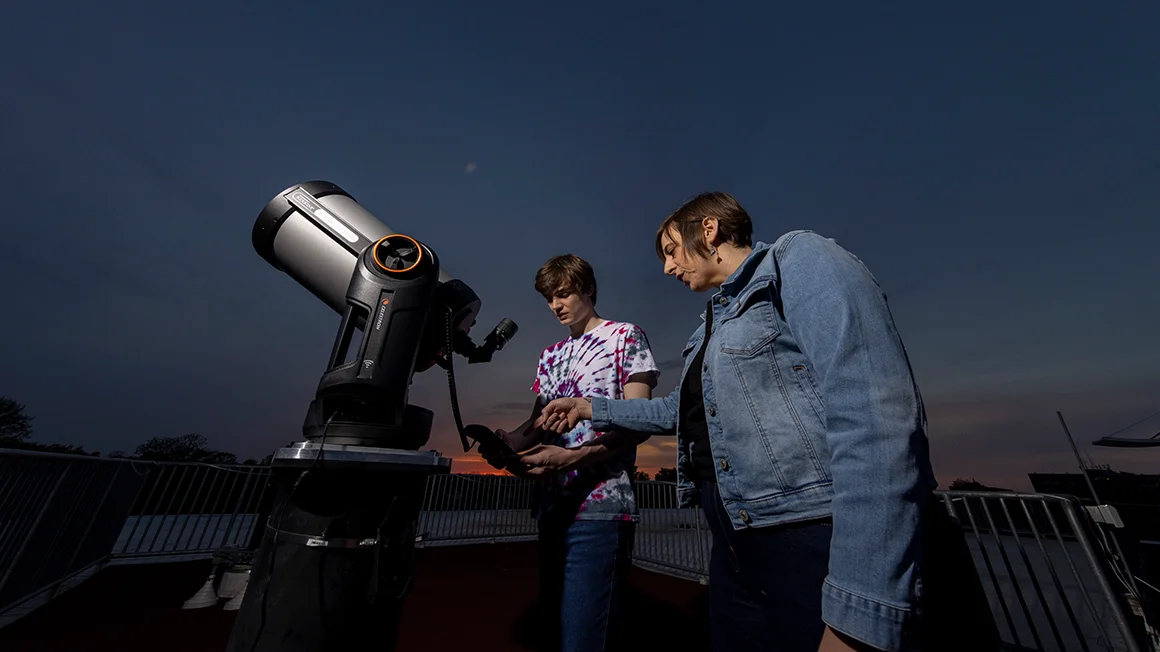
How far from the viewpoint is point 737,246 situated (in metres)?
1.63

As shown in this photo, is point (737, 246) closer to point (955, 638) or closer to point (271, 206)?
point (955, 638)

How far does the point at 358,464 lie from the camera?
1126 millimetres

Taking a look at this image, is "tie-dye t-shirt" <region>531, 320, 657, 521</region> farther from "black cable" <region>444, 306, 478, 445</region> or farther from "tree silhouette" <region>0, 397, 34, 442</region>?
"tree silhouette" <region>0, 397, 34, 442</region>

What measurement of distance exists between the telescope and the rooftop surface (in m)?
3.55

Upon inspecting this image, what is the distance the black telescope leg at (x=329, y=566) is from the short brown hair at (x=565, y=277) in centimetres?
139

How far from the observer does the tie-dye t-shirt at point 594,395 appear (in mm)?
1802

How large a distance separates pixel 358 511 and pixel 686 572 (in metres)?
7.69

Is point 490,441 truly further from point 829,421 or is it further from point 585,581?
point 829,421

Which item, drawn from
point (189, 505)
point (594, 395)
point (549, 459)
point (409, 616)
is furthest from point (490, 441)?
point (189, 505)

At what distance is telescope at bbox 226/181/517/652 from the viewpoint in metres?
1.03

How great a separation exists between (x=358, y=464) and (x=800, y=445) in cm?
113

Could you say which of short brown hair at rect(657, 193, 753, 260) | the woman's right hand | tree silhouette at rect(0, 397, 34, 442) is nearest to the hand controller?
the woman's right hand

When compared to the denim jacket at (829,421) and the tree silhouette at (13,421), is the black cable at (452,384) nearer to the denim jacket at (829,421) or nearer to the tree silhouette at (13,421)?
the denim jacket at (829,421)

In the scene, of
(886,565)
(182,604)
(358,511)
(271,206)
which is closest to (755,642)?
(886,565)
